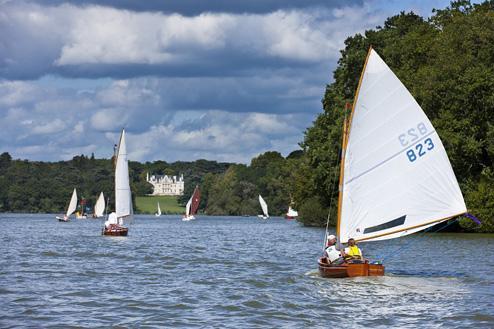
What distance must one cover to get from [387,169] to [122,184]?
43.0m

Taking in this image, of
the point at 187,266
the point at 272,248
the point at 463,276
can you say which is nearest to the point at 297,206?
the point at 272,248

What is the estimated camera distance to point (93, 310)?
26922 millimetres

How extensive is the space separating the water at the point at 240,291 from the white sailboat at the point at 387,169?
2.03 metres

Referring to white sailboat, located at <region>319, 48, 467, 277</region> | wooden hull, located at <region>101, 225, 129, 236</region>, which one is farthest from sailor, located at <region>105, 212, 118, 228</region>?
white sailboat, located at <region>319, 48, 467, 277</region>

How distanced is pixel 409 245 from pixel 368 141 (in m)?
25.0

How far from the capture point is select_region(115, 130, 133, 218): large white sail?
241ft

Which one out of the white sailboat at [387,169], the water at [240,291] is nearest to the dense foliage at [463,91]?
the water at [240,291]

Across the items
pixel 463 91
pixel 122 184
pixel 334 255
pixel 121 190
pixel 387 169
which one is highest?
pixel 463 91

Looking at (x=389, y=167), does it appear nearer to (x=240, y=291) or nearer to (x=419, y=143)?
(x=419, y=143)

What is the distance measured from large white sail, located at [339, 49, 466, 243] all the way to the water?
7.04 ft

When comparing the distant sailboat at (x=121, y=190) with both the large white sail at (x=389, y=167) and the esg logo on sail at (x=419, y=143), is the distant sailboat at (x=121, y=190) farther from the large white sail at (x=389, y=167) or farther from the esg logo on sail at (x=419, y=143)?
the esg logo on sail at (x=419, y=143)

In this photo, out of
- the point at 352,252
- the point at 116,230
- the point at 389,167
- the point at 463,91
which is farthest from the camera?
the point at 116,230

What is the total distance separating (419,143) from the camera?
106ft

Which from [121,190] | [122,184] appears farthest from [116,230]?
[122,184]
